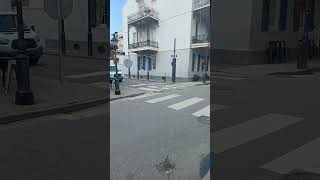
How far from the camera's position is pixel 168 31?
2.99 m

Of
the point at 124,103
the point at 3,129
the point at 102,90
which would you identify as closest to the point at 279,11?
the point at 102,90

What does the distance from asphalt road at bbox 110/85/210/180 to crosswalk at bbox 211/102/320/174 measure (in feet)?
0.85

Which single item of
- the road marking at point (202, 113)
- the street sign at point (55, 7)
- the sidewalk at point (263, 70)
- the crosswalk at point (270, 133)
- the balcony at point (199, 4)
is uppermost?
the street sign at point (55, 7)

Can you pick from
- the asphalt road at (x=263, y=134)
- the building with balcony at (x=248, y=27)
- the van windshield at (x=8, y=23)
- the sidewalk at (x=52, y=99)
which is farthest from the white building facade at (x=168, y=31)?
the building with balcony at (x=248, y=27)

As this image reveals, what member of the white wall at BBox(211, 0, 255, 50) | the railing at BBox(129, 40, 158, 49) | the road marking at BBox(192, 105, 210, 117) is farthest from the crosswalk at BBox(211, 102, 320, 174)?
the white wall at BBox(211, 0, 255, 50)

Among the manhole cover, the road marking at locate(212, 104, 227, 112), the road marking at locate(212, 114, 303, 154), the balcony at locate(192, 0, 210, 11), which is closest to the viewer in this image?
the balcony at locate(192, 0, 210, 11)

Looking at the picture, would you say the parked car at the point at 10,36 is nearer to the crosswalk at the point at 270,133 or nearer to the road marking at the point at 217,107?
the road marking at the point at 217,107

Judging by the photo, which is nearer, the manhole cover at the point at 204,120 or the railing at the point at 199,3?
the railing at the point at 199,3

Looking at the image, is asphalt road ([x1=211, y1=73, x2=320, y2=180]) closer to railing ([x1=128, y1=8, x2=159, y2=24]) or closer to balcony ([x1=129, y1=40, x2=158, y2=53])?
balcony ([x1=129, y1=40, x2=158, y2=53])

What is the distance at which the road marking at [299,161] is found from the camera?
17.9 ft

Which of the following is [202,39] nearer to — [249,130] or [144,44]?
[144,44]

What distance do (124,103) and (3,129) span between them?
2840mm

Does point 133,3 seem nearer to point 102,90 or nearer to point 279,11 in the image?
point 102,90

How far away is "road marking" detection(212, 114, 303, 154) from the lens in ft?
21.9
